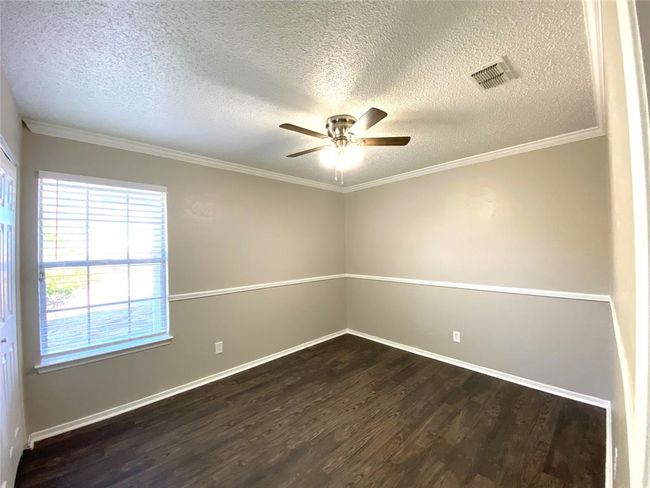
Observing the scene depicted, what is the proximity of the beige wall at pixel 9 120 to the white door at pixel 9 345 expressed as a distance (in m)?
0.15

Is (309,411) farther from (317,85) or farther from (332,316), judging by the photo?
(317,85)

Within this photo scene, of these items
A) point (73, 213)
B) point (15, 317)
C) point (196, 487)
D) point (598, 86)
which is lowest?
point (196, 487)

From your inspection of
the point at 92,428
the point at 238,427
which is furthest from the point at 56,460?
the point at 238,427

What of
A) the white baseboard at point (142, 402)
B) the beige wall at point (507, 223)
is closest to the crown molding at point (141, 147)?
the beige wall at point (507, 223)

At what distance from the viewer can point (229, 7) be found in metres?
1.16

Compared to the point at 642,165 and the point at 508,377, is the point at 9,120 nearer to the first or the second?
the point at 642,165

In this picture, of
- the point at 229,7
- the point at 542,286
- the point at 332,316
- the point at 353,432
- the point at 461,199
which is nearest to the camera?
the point at 229,7

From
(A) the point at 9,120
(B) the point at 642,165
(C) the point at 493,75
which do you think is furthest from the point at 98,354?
(C) the point at 493,75

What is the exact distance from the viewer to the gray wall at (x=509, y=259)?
99.1 inches

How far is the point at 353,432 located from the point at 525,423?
Result: 1425 mm

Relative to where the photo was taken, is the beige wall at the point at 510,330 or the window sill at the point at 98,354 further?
the beige wall at the point at 510,330

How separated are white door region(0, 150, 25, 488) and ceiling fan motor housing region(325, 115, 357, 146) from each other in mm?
1955

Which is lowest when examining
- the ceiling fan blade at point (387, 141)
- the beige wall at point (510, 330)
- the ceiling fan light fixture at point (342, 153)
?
the beige wall at point (510, 330)

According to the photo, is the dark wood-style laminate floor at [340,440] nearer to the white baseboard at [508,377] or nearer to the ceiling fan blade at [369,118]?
the white baseboard at [508,377]
